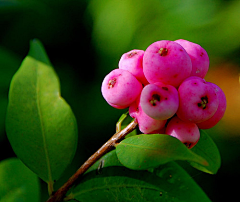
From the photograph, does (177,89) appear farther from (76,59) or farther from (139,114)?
(76,59)

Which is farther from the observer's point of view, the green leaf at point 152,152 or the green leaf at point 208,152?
the green leaf at point 208,152

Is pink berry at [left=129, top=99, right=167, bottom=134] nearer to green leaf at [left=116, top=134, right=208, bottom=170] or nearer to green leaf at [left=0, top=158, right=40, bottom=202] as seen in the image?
green leaf at [left=116, top=134, right=208, bottom=170]

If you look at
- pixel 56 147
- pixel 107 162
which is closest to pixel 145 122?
pixel 107 162

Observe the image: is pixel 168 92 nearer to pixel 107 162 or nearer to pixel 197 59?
pixel 197 59

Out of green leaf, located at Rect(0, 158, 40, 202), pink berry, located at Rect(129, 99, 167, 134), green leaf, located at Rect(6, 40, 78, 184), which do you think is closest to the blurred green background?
green leaf, located at Rect(0, 158, 40, 202)

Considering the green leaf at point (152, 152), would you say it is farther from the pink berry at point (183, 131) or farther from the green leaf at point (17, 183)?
the green leaf at point (17, 183)

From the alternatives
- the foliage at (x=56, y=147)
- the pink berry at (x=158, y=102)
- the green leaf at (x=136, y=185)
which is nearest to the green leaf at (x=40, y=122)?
→ the foliage at (x=56, y=147)
